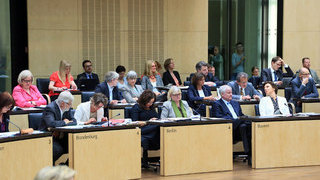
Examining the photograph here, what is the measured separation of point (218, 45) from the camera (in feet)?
51.5

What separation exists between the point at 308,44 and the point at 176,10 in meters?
4.07

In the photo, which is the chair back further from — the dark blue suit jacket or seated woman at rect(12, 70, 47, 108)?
the dark blue suit jacket

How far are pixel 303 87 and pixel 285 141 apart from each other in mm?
2934

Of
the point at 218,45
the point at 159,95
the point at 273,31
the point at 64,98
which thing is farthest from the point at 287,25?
the point at 64,98

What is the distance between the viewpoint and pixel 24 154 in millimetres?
6547

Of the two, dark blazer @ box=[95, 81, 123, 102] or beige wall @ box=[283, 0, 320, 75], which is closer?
dark blazer @ box=[95, 81, 123, 102]

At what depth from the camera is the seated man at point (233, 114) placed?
28.6 feet

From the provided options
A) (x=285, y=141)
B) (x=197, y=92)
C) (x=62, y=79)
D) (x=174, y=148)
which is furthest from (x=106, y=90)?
(x=285, y=141)

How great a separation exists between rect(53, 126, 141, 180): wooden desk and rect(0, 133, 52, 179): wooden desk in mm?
321

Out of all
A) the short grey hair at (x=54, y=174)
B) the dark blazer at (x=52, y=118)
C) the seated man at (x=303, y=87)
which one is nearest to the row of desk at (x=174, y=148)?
the dark blazer at (x=52, y=118)

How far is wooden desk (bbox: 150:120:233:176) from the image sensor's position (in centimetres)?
780

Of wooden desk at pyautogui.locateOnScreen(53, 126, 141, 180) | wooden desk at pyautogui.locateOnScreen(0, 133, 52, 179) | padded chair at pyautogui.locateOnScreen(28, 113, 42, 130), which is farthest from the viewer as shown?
padded chair at pyautogui.locateOnScreen(28, 113, 42, 130)

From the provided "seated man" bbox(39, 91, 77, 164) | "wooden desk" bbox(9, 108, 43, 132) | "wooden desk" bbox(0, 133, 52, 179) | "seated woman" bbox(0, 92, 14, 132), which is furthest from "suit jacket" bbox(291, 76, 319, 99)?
"seated woman" bbox(0, 92, 14, 132)

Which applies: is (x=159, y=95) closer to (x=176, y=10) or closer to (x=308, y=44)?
(x=176, y=10)
